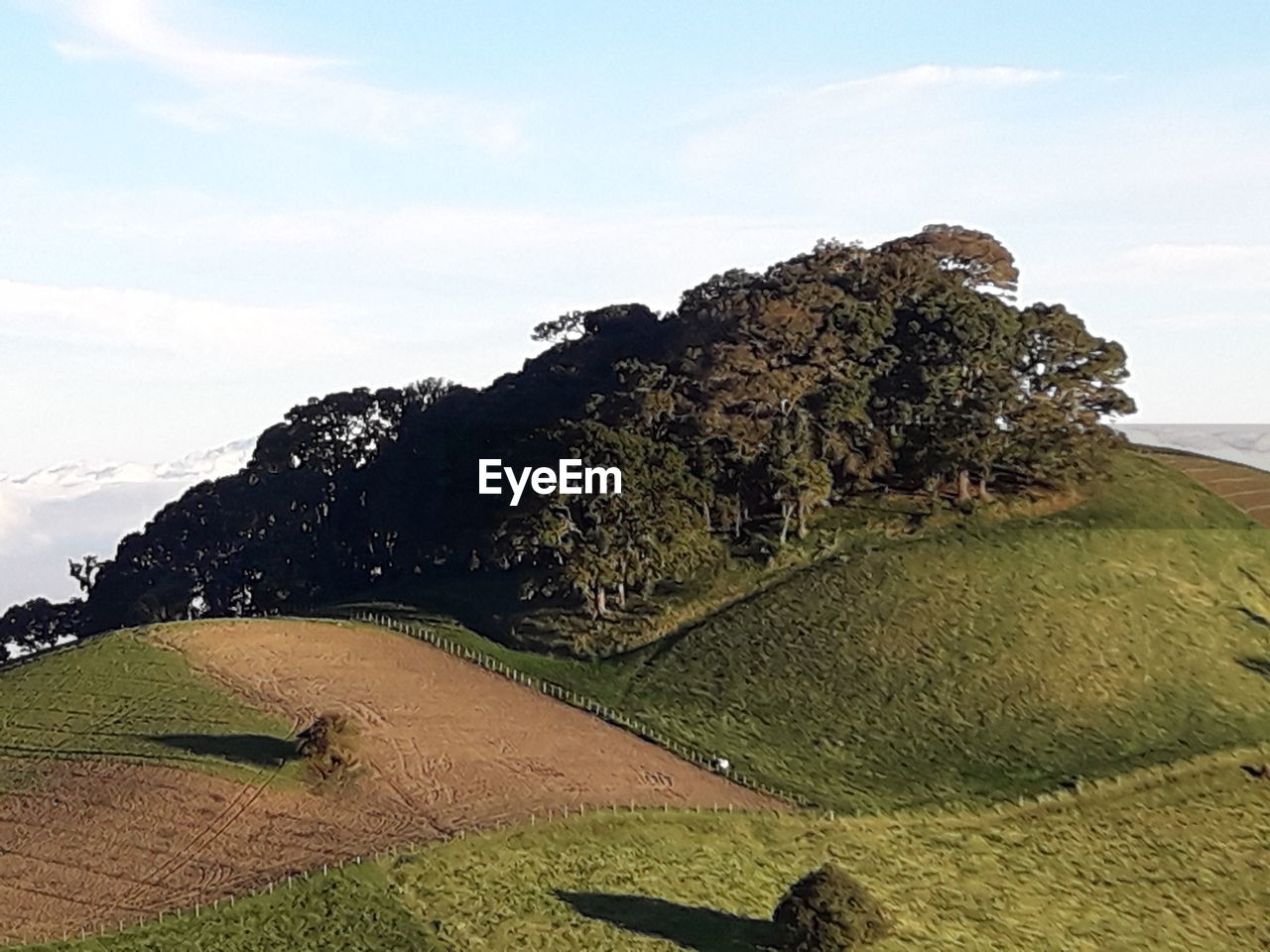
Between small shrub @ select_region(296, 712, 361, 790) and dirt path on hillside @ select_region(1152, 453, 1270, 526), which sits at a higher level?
dirt path on hillside @ select_region(1152, 453, 1270, 526)

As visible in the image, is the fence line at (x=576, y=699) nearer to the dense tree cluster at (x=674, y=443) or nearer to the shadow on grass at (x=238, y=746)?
the dense tree cluster at (x=674, y=443)

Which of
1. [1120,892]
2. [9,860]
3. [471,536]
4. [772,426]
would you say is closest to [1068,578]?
[772,426]

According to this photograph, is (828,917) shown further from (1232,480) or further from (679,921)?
(1232,480)

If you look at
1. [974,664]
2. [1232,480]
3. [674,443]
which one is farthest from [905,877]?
[1232,480]

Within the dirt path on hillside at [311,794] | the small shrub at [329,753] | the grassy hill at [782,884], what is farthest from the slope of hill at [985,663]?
the small shrub at [329,753]

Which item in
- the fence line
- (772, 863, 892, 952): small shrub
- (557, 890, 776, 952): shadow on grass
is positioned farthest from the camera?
the fence line

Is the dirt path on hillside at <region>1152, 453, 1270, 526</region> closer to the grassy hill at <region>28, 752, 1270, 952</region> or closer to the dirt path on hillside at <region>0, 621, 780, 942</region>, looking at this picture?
the grassy hill at <region>28, 752, 1270, 952</region>

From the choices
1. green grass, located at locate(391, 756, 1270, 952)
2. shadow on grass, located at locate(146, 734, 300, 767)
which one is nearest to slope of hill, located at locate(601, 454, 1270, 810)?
green grass, located at locate(391, 756, 1270, 952)

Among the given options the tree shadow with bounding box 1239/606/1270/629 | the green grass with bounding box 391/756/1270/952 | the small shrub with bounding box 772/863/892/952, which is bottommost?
the green grass with bounding box 391/756/1270/952
